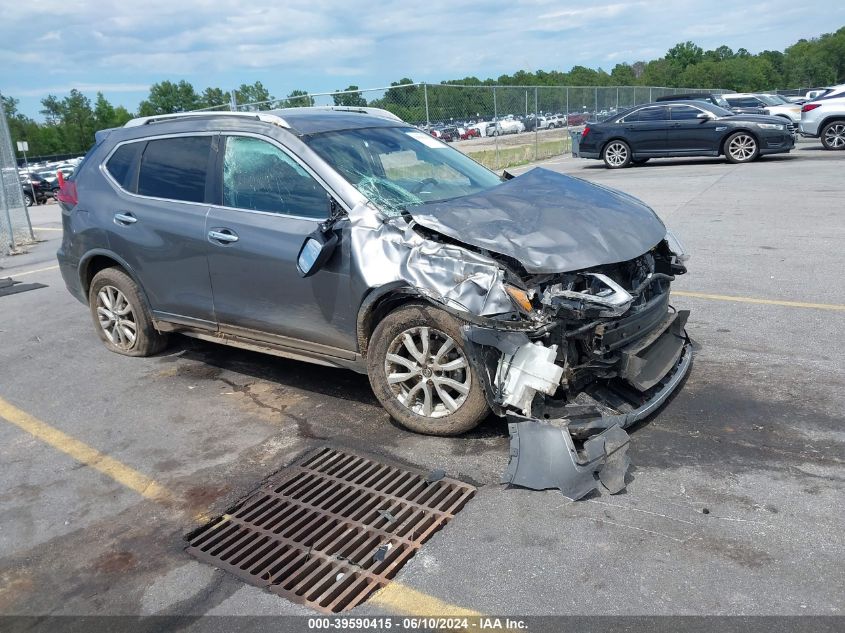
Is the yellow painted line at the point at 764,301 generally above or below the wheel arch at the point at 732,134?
below

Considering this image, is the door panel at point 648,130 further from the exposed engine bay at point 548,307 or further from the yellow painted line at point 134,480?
the yellow painted line at point 134,480

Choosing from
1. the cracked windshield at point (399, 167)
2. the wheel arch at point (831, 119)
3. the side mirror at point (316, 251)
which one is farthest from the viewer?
Answer: the wheel arch at point (831, 119)

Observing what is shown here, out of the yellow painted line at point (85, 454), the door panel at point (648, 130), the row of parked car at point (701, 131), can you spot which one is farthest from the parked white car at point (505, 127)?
the yellow painted line at point (85, 454)

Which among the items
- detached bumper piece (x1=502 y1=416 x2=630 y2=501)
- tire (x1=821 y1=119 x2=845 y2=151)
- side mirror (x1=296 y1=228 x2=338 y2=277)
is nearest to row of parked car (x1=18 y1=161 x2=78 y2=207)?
tire (x1=821 y1=119 x2=845 y2=151)

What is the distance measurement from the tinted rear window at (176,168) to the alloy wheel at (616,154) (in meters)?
15.9

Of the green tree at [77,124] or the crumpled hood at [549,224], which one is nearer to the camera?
the crumpled hood at [549,224]

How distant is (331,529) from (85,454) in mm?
1902

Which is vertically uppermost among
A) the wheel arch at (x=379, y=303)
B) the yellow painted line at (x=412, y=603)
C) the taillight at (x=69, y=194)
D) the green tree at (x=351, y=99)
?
the green tree at (x=351, y=99)

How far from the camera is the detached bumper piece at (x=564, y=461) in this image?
3549 mm

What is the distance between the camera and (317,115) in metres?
5.25

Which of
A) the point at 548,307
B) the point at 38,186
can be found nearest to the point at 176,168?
the point at 548,307

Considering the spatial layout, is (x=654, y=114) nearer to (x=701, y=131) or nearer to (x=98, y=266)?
(x=701, y=131)

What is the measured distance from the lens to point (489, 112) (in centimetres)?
2208

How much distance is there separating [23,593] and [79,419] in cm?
199
